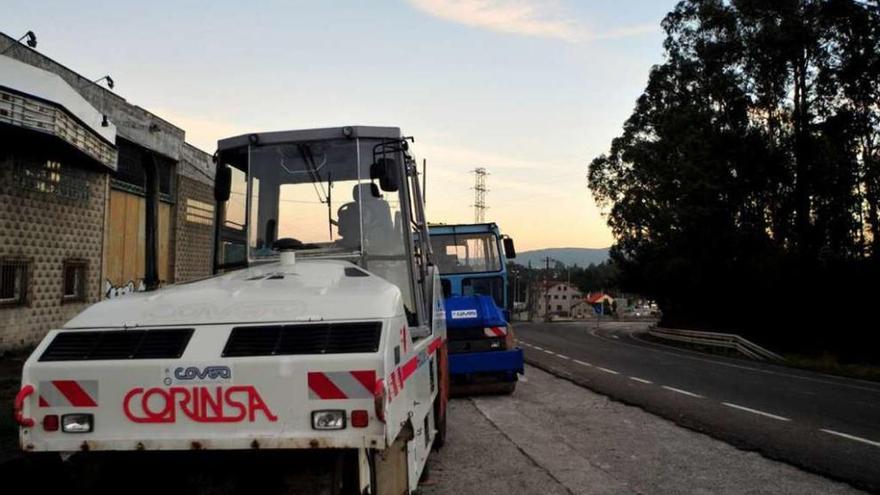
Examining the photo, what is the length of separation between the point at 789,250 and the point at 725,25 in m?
11.1

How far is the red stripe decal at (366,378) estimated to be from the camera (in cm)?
378

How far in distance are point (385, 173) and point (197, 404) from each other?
238 centimetres

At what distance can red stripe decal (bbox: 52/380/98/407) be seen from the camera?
3869mm

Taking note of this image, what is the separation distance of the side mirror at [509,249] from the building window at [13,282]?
1097 centimetres

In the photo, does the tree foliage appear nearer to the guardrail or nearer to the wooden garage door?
the guardrail

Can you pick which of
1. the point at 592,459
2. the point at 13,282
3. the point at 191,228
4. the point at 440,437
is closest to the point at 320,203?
the point at 440,437

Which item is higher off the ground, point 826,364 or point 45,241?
point 45,241

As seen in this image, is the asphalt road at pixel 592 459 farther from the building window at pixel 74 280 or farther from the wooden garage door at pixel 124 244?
the wooden garage door at pixel 124 244

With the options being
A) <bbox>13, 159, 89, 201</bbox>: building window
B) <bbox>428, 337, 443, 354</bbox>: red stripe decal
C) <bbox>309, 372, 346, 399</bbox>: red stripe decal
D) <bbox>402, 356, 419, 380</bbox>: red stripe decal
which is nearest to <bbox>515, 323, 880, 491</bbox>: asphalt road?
<bbox>428, 337, 443, 354</bbox>: red stripe decal

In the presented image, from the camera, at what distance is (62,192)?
17.4 meters

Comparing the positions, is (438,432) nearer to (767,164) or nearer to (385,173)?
(385,173)

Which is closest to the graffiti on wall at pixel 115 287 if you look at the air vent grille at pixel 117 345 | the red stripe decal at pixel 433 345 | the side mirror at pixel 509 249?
the side mirror at pixel 509 249

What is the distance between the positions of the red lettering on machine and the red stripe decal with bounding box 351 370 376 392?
491 mm

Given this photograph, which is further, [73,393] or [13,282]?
[13,282]
